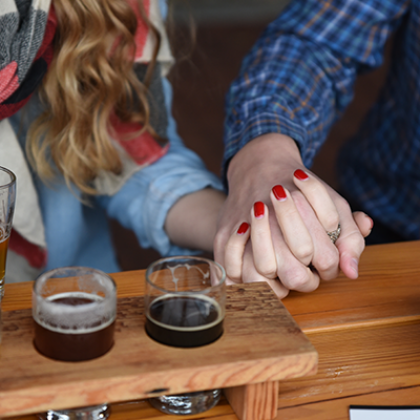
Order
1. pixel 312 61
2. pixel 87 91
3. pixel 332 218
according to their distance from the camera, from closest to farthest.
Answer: pixel 332 218 < pixel 87 91 < pixel 312 61

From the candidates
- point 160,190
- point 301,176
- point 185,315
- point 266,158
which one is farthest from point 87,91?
point 185,315

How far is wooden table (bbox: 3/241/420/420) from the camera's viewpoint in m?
0.61

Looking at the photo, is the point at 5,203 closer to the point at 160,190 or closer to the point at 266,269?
the point at 266,269

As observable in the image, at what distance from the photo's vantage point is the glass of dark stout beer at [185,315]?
56 cm

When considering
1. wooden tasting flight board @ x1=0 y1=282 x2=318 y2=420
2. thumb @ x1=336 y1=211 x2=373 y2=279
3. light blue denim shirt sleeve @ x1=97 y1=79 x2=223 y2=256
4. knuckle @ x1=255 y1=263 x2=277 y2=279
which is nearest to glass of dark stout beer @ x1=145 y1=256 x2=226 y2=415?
wooden tasting flight board @ x1=0 y1=282 x2=318 y2=420

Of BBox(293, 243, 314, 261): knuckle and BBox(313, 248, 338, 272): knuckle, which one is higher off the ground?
BBox(293, 243, 314, 261): knuckle

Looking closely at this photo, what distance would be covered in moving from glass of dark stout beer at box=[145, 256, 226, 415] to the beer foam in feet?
0.21

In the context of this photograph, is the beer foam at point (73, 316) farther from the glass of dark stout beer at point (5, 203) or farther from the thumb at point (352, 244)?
the thumb at point (352, 244)

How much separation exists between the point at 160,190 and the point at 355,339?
1.80ft

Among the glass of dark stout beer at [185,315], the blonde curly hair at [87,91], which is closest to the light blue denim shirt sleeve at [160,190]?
the blonde curly hair at [87,91]

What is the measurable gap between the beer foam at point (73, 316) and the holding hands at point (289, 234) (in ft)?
0.95

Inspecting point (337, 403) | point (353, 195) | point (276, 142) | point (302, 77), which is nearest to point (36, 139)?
point (276, 142)

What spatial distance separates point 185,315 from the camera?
0.58 m

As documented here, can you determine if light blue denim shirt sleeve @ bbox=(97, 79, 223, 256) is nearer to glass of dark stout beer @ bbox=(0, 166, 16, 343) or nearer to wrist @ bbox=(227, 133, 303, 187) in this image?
wrist @ bbox=(227, 133, 303, 187)
